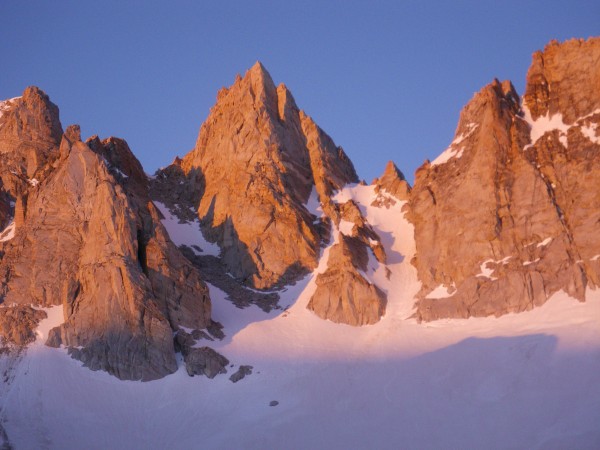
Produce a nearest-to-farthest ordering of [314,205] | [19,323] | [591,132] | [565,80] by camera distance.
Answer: [19,323] < [591,132] < [565,80] < [314,205]

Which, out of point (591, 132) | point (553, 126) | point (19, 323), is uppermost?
point (553, 126)

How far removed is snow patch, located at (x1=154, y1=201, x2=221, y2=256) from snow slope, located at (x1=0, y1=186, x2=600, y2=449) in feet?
40.0

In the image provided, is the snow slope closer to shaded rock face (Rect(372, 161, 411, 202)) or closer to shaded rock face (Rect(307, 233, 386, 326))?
shaded rock face (Rect(307, 233, 386, 326))

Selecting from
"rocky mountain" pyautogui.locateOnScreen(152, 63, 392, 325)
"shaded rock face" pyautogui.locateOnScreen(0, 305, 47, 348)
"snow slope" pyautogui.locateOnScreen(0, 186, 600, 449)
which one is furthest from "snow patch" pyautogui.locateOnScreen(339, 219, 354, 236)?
"shaded rock face" pyautogui.locateOnScreen(0, 305, 47, 348)

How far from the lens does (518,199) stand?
6931 cm

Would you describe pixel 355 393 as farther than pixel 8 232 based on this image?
No

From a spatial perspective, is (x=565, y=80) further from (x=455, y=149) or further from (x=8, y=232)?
(x=8, y=232)

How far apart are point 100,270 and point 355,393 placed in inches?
799

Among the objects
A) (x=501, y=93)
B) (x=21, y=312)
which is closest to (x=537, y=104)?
(x=501, y=93)

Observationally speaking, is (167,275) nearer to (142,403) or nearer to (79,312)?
(79,312)

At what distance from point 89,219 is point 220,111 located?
2403 cm

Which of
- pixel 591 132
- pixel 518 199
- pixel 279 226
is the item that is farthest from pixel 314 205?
pixel 591 132

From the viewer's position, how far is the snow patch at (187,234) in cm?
7894

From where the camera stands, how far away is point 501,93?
76.1m
